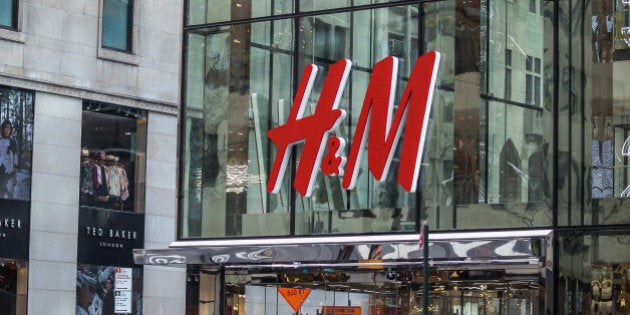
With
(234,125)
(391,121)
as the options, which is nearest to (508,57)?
(391,121)

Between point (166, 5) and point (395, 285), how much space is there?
19594 millimetres

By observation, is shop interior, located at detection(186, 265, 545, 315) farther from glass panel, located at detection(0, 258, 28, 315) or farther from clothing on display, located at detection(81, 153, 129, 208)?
clothing on display, located at detection(81, 153, 129, 208)

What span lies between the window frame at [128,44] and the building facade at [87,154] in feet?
0.13

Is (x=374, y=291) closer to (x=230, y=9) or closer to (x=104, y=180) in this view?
(x=230, y=9)

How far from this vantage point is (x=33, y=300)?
4334cm

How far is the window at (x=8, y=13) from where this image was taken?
43.3 metres

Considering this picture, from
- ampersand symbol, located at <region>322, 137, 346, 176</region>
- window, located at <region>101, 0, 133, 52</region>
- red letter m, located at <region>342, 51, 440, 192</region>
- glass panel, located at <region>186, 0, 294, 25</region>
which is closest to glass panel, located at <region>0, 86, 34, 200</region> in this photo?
window, located at <region>101, 0, 133, 52</region>

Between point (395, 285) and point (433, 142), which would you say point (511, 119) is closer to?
point (433, 142)

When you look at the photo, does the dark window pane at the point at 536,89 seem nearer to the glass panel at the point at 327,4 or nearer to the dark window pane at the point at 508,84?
the dark window pane at the point at 508,84

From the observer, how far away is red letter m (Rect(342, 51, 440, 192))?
28844mm

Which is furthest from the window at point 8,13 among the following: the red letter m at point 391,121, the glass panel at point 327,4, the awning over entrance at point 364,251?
the red letter m at point 391,121

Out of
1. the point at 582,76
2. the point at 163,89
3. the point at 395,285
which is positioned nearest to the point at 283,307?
the point at 395,285

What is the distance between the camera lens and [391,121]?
29.2 m

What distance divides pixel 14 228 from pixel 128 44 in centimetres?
677
